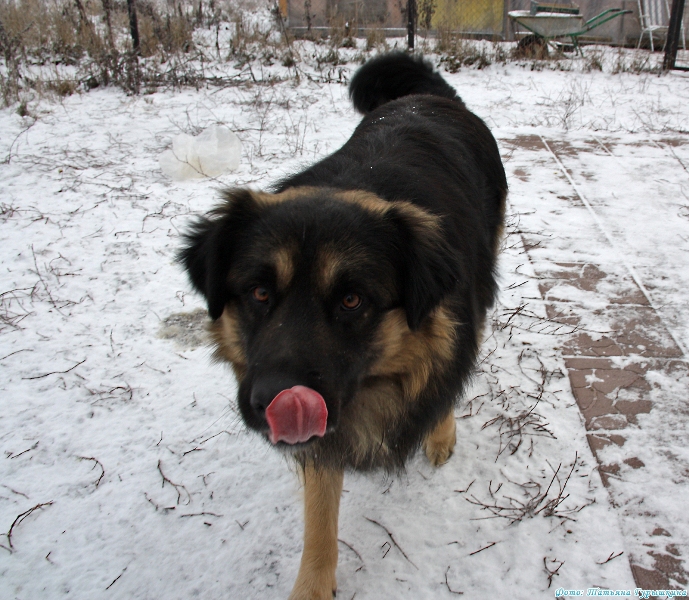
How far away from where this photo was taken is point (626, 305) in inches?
142

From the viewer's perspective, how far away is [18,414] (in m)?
2.82

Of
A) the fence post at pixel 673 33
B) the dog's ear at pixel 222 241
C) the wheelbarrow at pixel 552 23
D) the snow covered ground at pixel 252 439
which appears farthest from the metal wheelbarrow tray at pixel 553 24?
the dog's ear at pixel 222 241

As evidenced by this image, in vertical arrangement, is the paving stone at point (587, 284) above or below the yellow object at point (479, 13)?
below

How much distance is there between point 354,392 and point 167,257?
9.63 ft

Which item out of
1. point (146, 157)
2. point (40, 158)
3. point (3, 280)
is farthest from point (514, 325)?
point (40, 158)

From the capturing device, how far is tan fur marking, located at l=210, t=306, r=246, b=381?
83.0 inches

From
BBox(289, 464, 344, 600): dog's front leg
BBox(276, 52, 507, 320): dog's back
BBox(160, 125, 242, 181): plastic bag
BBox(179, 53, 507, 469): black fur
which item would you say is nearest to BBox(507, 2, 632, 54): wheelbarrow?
BBox(160, 125, 242, 181): plastic bag

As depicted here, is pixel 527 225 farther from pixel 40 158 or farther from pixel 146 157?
pixel 40 158

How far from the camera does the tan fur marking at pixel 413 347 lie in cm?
199

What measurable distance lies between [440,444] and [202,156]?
14.2 ft

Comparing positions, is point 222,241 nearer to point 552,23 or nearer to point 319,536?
point 319,536

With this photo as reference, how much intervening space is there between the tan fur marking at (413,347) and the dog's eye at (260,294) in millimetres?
444

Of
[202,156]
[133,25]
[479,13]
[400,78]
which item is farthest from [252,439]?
[479,13]

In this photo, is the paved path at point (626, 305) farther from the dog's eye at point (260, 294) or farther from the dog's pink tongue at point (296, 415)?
the dog's eye at point (260, 294)
